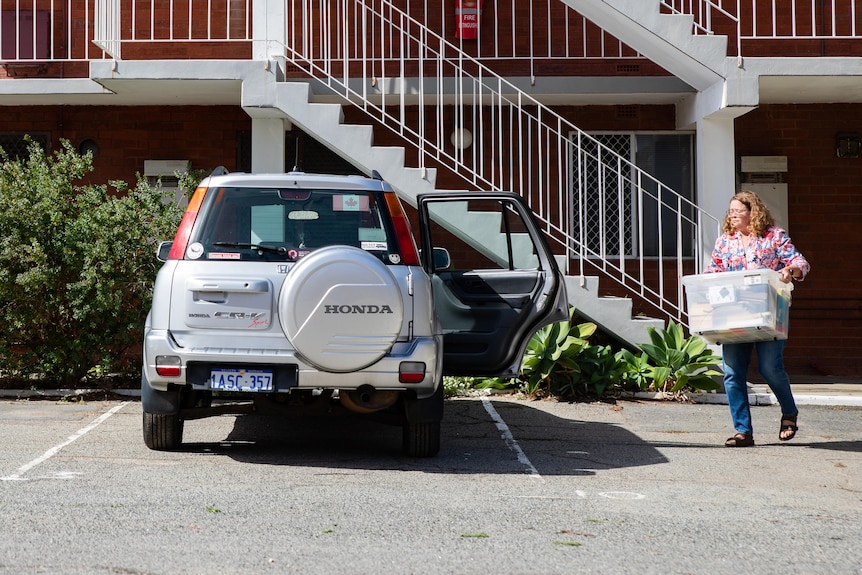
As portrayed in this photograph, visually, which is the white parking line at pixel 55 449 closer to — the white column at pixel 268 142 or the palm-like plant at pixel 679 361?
the white column at pixel 268 142

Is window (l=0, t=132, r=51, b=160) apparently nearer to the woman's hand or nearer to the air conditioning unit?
the air conditioning unit

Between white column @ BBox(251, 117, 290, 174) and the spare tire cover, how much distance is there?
545cm

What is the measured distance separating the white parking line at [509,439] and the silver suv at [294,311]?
2.00ft

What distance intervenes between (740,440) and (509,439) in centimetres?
166

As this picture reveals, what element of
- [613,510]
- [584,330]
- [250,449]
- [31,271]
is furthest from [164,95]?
[613,510]

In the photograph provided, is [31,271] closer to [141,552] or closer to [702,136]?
[141,552]

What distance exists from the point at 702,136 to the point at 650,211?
6.49ft

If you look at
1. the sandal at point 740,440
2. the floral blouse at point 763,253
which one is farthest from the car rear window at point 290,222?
the sandal at point 740,440

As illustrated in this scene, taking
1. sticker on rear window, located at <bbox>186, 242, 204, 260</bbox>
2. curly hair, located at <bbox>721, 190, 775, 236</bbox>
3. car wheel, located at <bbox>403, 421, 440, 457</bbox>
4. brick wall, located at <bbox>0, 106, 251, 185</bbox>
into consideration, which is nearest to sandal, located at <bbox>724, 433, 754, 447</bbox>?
curly hair, located at <bbox>721, 190, 775, 236</bbox>

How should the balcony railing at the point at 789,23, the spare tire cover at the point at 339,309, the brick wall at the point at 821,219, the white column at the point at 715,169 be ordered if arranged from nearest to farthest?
the spare tire cover at the point at 339,309 < the white column at the point at 715,169 < the balcony railing at the point at 789,23 < the brick wall at the point at 821,219

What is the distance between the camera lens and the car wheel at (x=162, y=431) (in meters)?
6.75

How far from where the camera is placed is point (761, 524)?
16.8ft

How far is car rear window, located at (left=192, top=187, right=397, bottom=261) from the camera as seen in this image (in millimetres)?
6469

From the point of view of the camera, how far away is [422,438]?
6727mm
